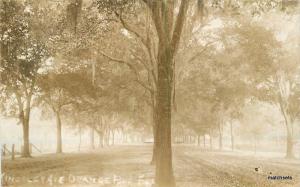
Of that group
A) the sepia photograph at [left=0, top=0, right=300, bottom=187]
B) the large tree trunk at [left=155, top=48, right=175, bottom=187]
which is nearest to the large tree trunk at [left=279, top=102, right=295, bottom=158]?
the sepia photograph at [left=0, top=0, right=300, bottom=187]

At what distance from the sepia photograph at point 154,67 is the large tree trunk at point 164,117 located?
0.04 metres

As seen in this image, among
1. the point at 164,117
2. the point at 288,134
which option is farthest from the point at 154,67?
the point at 288,134

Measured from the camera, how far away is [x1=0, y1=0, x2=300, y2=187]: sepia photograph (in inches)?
627

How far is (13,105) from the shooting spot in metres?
48.8

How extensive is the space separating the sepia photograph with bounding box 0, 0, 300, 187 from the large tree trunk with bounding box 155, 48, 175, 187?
0.12 feet

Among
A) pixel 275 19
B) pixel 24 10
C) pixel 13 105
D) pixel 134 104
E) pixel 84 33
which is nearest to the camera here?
pixel 84 33

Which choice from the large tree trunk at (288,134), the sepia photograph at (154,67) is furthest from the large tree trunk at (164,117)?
the large tree trunk at (288,134)

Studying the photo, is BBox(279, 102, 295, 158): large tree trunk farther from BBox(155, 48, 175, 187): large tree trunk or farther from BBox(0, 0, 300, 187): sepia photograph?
BBox(155, 48, 175, 187): large tree trunk

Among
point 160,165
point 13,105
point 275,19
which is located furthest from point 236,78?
point 13,105

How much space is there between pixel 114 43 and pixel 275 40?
13.9m

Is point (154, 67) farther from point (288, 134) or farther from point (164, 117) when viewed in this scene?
point (288, 134)

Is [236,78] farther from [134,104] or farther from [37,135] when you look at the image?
[37,135]

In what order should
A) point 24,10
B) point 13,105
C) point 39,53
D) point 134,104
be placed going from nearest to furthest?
point 24,10
point 39,53
point 134,104
point 13,105

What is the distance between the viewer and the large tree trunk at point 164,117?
14.4 metres
